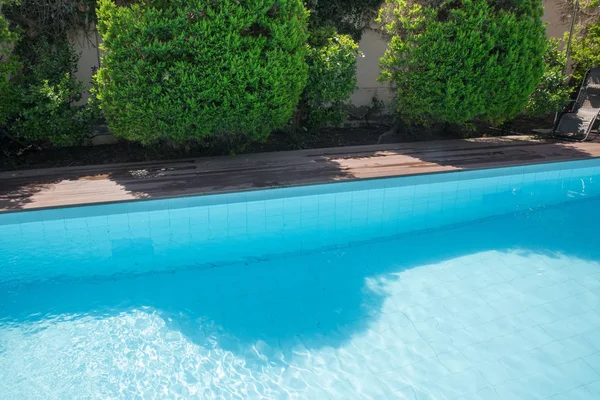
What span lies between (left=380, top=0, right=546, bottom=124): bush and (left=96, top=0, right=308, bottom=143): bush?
1.77m

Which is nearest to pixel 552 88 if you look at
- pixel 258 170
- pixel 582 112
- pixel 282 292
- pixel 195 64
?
pixel 582 112

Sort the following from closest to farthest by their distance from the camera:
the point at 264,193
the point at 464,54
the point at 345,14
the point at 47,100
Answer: the point at 264,193 < the point at 47,100 < the point at 464,54 < the point at 345,14

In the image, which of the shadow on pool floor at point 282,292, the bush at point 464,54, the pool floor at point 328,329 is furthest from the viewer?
the bush at point 464,54

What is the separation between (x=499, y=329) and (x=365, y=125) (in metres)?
6.02

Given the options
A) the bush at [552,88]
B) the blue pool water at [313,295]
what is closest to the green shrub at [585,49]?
the bush at [552,88]

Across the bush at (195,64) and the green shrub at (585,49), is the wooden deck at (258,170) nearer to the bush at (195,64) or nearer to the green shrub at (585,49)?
the bush at (195,64)

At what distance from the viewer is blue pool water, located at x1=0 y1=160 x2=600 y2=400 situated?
338 centimetres

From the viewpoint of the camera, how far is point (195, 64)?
5824 mm

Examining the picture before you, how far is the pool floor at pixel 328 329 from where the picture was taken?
3324mm

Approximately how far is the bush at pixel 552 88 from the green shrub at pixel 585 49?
3.25 ft

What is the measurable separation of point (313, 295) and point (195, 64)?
3.12 metres

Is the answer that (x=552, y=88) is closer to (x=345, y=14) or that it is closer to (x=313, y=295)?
(x=345, y=14)

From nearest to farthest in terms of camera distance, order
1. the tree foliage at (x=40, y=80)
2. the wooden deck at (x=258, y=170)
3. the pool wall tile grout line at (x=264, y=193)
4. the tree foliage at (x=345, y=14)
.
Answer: the pool wall tile grout line at (x=264, y=193)
the wooden deck at (x=258, y=170)
the tree foliage at (x=40, y=80)
the tree foliage at (x=345, y=14)

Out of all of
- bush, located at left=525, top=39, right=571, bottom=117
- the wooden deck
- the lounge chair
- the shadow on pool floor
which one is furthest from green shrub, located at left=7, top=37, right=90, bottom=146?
the lounge chair
